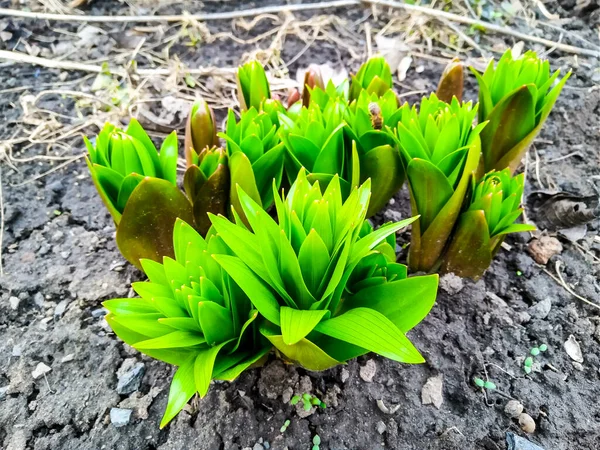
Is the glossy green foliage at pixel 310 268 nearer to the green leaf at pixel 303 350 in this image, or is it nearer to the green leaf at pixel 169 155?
the green leaf at pixel 303 350

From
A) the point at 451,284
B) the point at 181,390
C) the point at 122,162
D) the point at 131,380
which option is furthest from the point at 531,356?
the point at 122,162

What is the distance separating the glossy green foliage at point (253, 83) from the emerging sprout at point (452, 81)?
67 centimetres

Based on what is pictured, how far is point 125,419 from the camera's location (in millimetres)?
1398

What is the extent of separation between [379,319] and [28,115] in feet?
6.43

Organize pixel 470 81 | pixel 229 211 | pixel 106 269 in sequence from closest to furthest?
pixel 229 211 → pixel 106 269 → pixel 470 81

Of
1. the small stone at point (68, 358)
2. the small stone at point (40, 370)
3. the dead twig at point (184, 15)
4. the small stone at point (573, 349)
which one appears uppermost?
the dead twig at point (184, 15)

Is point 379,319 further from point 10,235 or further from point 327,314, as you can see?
point 10,235

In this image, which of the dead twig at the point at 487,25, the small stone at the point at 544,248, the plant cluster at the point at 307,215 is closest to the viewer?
the plant cluster at the point at 307,215

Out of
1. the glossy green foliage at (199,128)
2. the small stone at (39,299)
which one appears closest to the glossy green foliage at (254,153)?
the glossy green foliage at (199,128)

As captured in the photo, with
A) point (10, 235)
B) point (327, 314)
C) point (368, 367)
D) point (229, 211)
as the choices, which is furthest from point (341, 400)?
point (10, 235)

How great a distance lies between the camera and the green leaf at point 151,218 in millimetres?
1418

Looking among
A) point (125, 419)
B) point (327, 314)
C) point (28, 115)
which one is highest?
point (327, 314)

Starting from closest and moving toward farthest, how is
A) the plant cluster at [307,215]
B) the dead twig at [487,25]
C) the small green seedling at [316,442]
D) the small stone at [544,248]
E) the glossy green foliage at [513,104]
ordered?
the plant cluster at [307,215] < the small green seedling at [316,442] < the glossy green foliage at [513,104] < the small stone at [544,248] < the dead twig at [487,25]

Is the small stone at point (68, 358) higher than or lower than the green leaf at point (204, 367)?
lower
